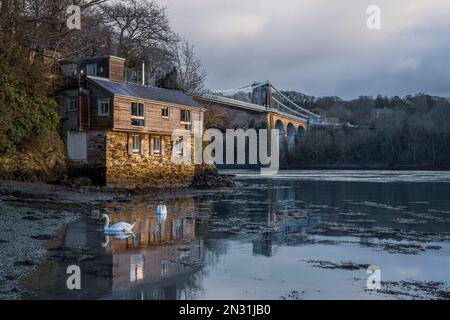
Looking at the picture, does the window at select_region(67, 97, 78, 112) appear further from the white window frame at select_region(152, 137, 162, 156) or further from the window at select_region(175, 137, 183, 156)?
the window at select_region(175, 137, 183, 156)

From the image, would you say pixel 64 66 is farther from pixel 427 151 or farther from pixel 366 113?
pixel 366 113

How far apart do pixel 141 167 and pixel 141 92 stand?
5099 mm

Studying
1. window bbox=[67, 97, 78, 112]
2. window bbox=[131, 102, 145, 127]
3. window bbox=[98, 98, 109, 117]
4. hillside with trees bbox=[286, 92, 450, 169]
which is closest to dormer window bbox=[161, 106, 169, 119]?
window bbox=[131, 102, 145, 127]

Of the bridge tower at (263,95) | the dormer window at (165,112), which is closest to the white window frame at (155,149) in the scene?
the dormer window at (165,112)

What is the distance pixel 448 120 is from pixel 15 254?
87.9 m

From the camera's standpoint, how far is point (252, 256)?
13102mm

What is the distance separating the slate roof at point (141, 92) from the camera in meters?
34.1

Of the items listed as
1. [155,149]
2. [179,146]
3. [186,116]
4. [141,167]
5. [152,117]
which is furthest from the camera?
[186,116]

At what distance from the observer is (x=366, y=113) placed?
11475 cm

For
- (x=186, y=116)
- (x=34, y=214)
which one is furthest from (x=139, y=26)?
(x=34, y=214)

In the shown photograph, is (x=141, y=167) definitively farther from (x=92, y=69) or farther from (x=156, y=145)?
(x=92, y=69)

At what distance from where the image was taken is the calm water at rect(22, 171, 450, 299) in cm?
974

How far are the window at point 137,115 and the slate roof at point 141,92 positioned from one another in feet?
1.90
